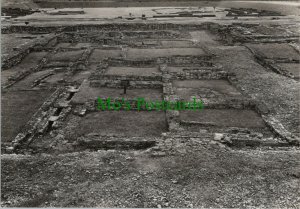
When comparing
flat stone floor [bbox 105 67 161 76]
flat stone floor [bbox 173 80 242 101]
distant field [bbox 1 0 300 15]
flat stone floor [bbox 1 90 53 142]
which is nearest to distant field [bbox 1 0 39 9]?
distant field [bbox 1 0 300 15]

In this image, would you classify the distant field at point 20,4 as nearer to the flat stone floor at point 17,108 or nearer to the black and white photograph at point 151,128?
the black and white photograph at point 151,128

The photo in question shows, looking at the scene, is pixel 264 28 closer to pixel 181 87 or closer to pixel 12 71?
pixel 181 87

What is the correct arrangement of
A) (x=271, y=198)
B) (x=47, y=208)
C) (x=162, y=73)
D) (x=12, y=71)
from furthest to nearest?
1. (x=12, y=71)
2. (x=162, y=73)
3. (x=271, y=198)
4. (x=47, y=208)

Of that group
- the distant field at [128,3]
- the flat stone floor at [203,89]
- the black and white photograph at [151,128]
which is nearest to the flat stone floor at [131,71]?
the black and white photograph at [151,128]

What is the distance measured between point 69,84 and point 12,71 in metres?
5.13

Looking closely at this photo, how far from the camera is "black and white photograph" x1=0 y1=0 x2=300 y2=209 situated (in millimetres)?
7254

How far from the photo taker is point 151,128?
10750 mm

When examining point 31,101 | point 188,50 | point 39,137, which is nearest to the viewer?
point 39,137

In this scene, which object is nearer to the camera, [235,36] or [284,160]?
[284,160]

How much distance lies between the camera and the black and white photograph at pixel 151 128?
7.25 m

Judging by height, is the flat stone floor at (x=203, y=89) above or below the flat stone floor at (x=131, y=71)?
below

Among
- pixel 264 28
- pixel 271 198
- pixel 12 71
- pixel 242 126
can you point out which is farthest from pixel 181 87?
pixel 264 28

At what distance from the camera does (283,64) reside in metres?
19.1

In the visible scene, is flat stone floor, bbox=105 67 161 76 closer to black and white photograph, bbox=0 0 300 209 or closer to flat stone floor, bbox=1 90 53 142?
black and white photograph, bbox=0 0 300 209
